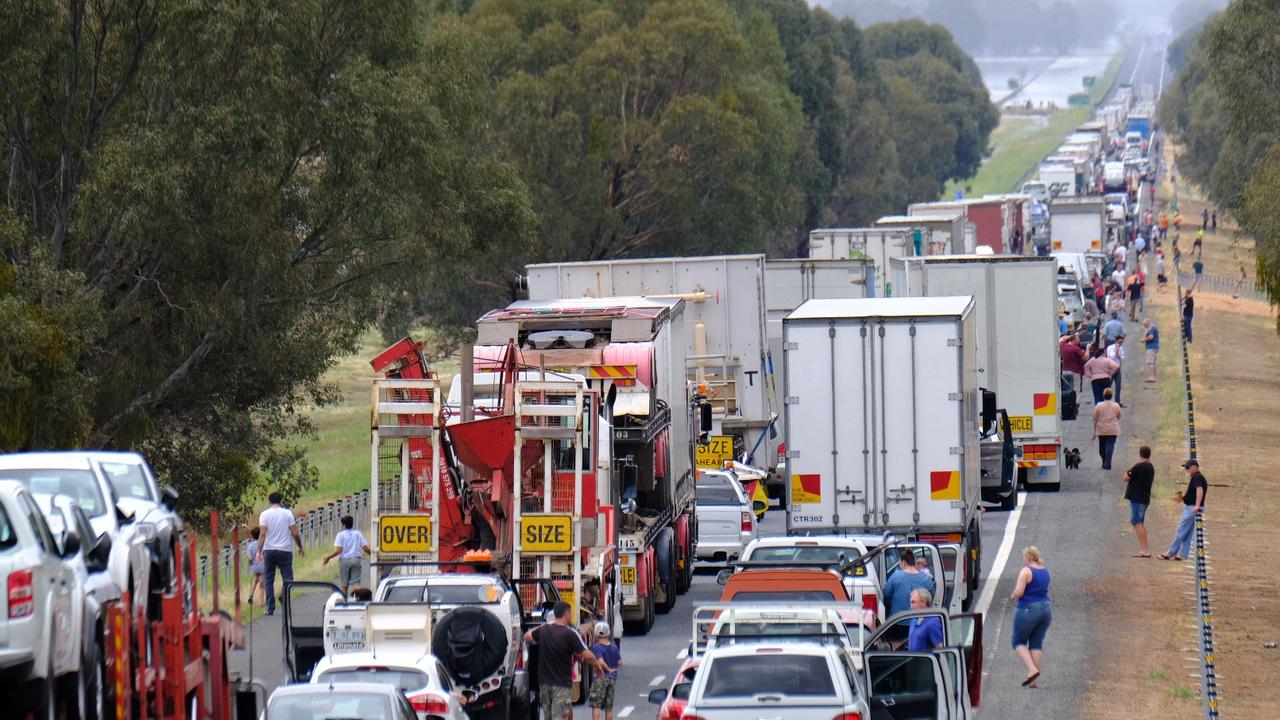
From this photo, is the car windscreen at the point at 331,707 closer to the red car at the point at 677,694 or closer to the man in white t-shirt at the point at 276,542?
the red car at the point at 677,694

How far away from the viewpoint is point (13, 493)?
1037 centimetres

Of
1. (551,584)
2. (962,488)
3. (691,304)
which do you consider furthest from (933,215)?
(551,584)

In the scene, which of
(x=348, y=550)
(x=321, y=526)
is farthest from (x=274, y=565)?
(x=321, y=526)

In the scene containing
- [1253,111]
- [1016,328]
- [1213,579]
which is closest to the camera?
[1213,579]

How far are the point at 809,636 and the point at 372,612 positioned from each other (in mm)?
4041

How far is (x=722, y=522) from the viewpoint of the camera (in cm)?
3008

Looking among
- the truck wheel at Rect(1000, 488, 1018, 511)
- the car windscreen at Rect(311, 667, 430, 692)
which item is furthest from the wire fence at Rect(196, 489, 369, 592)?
the car windscreen at Rect(311, 667, 430, 692)

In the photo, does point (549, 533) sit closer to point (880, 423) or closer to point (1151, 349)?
point (880, 423)

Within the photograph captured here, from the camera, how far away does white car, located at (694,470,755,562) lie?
3002 centimetres

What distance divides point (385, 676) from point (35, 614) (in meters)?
6.50

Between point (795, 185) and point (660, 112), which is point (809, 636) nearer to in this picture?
point (660, 112)

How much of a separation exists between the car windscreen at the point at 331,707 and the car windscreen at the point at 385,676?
159cm

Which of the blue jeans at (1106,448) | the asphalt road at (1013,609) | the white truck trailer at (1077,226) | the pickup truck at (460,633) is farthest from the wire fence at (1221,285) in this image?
the pickup truck at (460,633)

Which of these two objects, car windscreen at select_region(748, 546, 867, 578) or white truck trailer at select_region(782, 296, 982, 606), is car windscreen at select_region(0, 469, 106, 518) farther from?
white truck trailer at select_region(782, 296, 982, 606)
